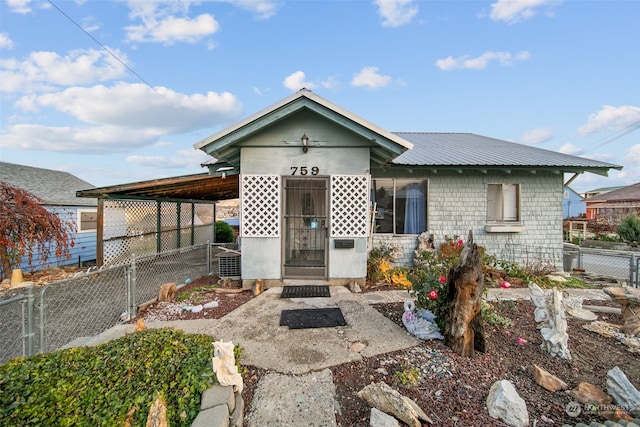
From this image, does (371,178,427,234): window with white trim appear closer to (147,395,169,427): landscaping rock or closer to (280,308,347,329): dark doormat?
(280,308,347,329): dark doormat

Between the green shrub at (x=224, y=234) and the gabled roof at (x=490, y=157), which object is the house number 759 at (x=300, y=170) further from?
the green shrub at (x=224, y=234)

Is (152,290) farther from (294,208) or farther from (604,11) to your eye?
(604,11)

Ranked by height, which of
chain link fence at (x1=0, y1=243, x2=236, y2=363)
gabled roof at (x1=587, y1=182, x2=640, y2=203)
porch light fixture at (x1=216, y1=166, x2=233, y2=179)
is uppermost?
gabled roof at (x1=587, y1=182, x2=640, y2=203)

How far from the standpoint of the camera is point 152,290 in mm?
6598

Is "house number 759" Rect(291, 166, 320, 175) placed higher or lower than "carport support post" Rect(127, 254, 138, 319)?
higher

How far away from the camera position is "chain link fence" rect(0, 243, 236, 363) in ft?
10.3

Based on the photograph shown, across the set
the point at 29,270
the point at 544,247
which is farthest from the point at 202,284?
the point at 544,247

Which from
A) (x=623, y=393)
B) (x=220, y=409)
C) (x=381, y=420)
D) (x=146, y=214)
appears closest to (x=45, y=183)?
(x=146, y=214)

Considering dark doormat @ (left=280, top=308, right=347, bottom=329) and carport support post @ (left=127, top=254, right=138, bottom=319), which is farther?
carport support post @ (left=127, top=254, right=138, bottom=319)

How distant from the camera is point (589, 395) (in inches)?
99.4

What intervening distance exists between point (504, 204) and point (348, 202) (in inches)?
204

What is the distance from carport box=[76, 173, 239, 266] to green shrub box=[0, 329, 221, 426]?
4790 mm

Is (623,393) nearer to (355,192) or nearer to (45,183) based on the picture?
(355,192)

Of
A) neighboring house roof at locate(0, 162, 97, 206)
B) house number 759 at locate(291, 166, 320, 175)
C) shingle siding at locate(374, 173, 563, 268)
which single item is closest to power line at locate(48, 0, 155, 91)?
neighboring house roof at locate(0, 162, 97, 206)
